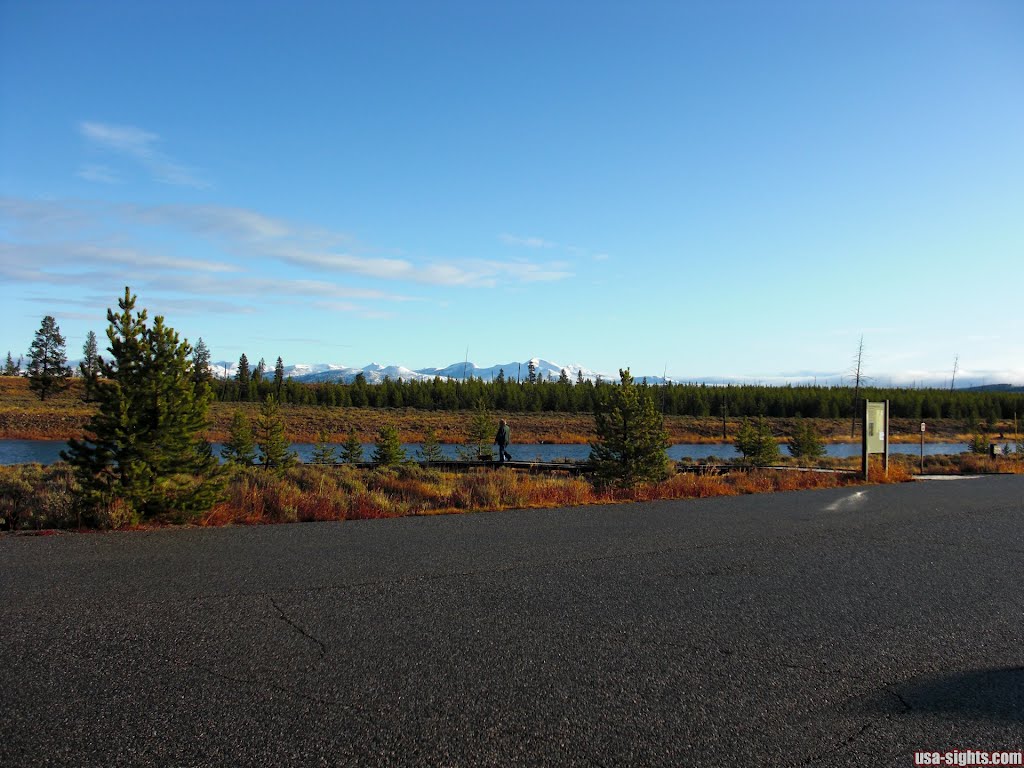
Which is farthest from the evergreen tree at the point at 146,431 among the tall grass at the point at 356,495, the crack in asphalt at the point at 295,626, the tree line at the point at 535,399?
the tree line at the point at 535,399

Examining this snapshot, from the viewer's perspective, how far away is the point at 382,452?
1137 inches

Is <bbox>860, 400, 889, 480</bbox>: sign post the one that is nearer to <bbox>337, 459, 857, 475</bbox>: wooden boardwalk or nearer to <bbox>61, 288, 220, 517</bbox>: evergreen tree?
<bbox>337, 459, 857, 475</bbox>: wooden boardwalk

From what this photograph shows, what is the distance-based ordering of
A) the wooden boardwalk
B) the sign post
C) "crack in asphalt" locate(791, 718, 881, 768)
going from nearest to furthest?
1. "crack in asphalt" locate(791, 718, 881, 768)
2. the sign post
3. the wooden boardwalk

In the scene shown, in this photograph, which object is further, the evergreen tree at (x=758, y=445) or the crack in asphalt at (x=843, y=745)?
the evergreen tree at (x=758, y=445)

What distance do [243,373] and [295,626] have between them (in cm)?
14637

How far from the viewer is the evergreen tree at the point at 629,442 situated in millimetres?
18312

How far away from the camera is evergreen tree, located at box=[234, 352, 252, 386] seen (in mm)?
128250

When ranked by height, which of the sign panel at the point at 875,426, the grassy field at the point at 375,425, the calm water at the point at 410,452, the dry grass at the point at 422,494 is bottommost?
the calm water at the point at 410,452

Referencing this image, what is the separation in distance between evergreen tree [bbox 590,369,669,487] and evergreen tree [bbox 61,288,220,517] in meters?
11.1

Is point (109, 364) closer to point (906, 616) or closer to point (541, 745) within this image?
point (541, 745)

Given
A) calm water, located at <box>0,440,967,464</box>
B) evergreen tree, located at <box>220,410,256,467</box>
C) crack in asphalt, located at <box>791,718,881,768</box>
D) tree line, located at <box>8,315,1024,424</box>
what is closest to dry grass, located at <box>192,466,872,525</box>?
crack in asphalt, located at <box>791,718,881,768</box>

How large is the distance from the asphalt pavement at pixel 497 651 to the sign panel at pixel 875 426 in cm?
1053

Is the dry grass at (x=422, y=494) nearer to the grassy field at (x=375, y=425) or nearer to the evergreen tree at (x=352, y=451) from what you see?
the evergreen tree at (x=352, y=451)

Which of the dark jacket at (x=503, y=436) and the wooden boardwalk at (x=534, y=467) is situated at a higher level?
the dark jacket at (x=503, y=436)
